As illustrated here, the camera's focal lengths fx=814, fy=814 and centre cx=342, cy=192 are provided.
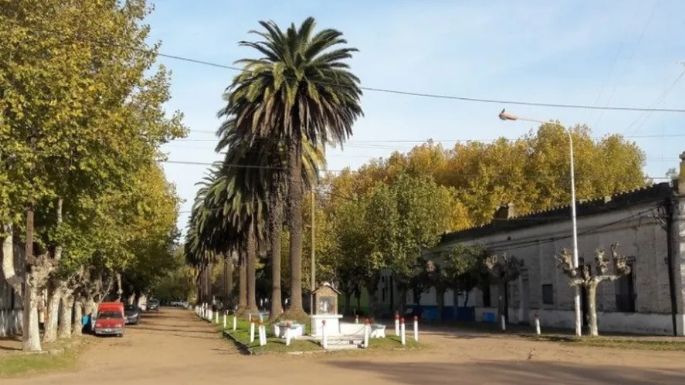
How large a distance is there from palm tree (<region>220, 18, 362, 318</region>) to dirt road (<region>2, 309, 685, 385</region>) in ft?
33.5

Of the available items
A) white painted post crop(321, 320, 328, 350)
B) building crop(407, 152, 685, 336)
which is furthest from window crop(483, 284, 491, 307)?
white painted post crop(321, 320, 328, 350)

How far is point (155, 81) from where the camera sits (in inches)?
1208

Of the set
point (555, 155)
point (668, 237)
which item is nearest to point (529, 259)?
point (668, 237)

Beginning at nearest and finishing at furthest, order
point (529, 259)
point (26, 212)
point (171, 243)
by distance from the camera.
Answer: point (26, 212), point (529, 259), point (171, 243)

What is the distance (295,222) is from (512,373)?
2078 cm

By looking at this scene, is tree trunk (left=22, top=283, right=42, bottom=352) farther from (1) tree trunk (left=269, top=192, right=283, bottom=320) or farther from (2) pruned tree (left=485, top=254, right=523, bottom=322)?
(2) pruned tree (left=485, top=254, right=523, bottom=322)

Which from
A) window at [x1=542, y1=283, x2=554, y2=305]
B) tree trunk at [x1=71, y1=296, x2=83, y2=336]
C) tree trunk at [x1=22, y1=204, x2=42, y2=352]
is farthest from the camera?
window at [x1=542, y1=283, x2=554, y2=305]

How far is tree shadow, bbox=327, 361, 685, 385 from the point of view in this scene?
1834cm

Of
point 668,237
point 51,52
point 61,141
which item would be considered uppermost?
point 51,52

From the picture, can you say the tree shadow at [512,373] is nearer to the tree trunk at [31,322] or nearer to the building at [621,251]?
the tree trunk at [31,322]

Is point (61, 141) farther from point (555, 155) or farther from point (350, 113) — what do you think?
point (555, 155)

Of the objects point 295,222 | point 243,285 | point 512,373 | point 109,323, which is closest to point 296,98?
point 295,222

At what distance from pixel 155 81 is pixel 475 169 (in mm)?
48932

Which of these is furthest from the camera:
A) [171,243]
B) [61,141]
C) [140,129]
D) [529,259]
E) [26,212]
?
[171,243]
